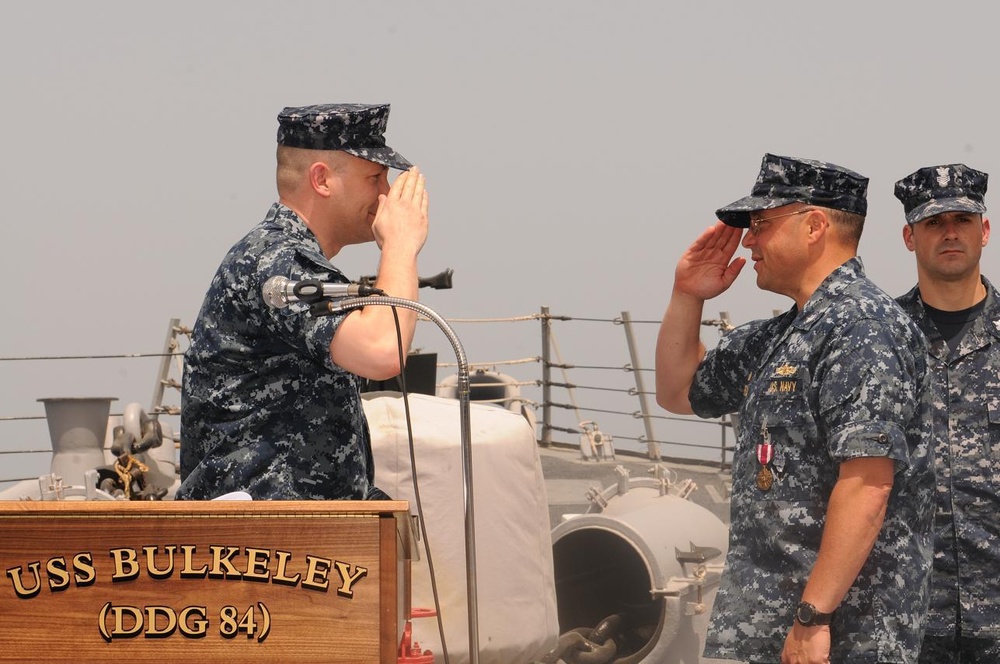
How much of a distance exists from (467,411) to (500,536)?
3.23 meters

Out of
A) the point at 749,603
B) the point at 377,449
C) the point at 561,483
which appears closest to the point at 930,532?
the point at 749,603

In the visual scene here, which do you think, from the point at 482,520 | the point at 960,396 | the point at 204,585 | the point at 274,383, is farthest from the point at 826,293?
the point at 482,520

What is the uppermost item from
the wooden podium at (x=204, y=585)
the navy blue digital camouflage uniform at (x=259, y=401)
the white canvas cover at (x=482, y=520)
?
the navy blue digital camouflage uniform at (x=259, y=401)

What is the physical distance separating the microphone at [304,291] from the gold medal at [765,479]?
1260 mm

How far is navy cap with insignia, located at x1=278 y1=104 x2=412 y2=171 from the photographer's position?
386cm

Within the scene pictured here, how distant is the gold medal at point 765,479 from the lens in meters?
3.76

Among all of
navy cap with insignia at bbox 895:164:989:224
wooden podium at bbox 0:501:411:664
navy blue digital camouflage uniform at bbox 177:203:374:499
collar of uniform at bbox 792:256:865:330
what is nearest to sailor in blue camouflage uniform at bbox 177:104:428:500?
navy blue digital camouflage uniform at bbox 177:203:374:499

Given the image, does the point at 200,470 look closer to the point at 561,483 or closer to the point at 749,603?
the point at 749,603

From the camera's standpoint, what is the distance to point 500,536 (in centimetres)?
625

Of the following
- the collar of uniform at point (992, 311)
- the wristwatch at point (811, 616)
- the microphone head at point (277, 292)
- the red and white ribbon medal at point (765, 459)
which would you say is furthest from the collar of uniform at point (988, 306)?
the microphone head at point (277, 292)

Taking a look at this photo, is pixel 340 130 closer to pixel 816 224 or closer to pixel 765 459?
pixel 816 224

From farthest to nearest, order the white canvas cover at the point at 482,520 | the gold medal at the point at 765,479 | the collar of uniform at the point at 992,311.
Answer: the white canvas cover at the point at 482,520, the collar of uniform at the point at 992,311, the gold medal at the point at 765,479

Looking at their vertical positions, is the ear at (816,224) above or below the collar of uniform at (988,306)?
above

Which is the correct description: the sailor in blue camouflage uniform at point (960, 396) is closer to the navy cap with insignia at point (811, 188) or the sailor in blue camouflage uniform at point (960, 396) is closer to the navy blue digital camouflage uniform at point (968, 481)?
the navy blue digital camouflage uniform at point (968, 481)
